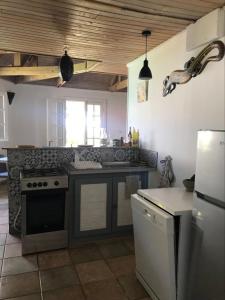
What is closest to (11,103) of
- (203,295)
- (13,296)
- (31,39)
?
(31,39)

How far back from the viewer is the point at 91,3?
2.09 m

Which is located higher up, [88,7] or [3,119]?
[88,7]

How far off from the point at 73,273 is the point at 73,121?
463 centimetres

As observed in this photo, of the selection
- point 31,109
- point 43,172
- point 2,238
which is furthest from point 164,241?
point 31,109

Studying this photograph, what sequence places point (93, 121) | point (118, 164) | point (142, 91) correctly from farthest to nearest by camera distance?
point (93, 121) < point (142, 91) < point (118, 164)

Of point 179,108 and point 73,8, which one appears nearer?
point 73,8

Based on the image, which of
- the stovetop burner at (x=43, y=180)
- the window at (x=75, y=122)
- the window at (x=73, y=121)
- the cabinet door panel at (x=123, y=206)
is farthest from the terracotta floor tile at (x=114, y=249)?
the window at (x=75, y=122)

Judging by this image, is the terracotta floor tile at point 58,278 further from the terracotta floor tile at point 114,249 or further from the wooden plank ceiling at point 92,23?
the wooden plank ceiling at point 92,23

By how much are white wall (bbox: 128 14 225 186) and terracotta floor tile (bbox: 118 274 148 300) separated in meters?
1.08

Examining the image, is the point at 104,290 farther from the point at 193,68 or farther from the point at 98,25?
the point at 98,25

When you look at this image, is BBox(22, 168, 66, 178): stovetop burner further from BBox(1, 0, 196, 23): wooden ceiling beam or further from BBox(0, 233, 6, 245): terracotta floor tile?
BBox(1, 0, 196, 23): wooden ceiling beam

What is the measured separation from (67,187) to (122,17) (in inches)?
70.1

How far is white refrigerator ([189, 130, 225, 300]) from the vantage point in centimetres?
153

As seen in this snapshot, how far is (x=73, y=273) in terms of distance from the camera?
242 cm
